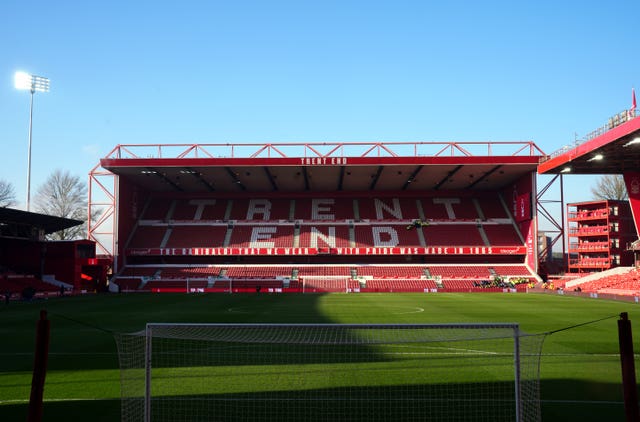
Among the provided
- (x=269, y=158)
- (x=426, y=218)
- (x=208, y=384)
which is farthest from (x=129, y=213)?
(x=208, y=384)

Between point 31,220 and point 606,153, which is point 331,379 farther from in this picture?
point 31,220

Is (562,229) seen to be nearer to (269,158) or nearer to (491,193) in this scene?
(491,193)

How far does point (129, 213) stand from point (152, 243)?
4278 millimetres

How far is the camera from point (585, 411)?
8469 mm

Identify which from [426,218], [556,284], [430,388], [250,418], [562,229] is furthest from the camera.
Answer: [426,218]

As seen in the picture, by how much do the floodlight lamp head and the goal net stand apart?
51.1 meters

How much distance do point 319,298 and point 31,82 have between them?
4137cm

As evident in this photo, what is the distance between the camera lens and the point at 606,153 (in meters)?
38.1

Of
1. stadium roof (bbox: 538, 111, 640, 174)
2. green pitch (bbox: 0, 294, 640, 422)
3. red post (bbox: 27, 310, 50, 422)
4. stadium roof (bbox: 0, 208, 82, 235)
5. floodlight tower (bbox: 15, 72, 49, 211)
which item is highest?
floodlight tower (bbox: 15, 72, 49, 211)

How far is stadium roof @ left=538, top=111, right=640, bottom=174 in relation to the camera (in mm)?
33081

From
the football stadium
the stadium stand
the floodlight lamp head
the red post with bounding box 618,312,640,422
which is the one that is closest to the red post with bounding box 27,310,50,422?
the football stadium

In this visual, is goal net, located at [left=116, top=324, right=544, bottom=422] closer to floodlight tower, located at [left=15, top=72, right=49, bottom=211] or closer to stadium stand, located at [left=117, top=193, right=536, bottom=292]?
stadium stand, located at [left=117, top=193, right=536, bottom=292]

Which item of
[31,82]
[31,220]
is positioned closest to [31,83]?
[31,82]

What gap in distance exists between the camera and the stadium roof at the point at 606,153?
3308cm
